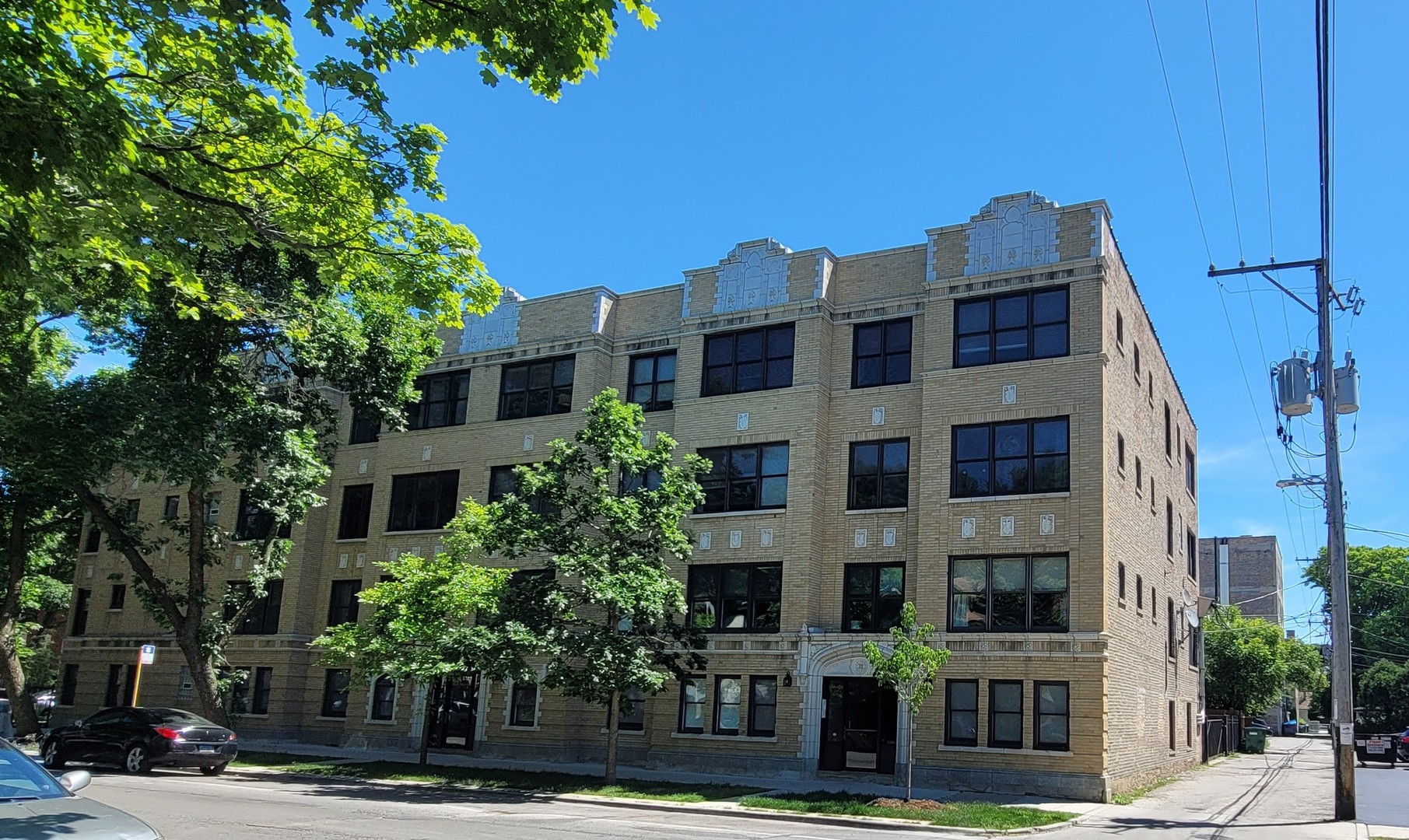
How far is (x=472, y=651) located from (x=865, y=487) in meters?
9.88

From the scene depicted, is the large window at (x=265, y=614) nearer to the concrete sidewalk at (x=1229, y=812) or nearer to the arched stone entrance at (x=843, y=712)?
Answer: the arched stone entrance at (x=843, y=712)

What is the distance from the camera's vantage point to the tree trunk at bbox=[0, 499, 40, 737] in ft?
102

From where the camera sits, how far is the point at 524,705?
28.4m

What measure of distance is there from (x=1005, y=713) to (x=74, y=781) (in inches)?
707

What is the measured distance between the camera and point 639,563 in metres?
21.8

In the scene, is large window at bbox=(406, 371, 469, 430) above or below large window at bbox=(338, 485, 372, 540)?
above

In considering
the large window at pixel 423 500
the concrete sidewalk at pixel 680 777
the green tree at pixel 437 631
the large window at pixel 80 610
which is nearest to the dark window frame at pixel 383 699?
the concrete sidewalk at pixel 680 777

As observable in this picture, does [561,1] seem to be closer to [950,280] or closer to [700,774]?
[950,280]

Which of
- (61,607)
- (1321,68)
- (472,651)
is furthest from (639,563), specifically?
(61,607)

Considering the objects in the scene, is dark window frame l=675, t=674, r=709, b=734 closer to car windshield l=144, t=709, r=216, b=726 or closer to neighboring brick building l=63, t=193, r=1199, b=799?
neighboring brick building l=63, t=193, r=1199, b=799

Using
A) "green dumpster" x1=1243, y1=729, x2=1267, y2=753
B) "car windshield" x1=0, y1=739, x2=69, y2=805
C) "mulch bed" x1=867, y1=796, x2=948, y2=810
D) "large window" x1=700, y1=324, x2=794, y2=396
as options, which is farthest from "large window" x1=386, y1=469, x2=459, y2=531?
"green dumpster" x1=1243, y1=729, x2=1267, y2=753

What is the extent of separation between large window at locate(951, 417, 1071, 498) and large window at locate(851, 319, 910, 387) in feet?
8.12

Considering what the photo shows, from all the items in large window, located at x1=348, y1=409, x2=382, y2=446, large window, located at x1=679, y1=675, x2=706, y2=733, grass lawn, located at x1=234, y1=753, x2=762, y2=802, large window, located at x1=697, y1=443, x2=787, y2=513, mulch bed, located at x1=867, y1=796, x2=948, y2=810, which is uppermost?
large window, located at x1=348, y1=409, x2=382, y2=446

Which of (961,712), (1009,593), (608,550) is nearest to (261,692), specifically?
(608,550)
